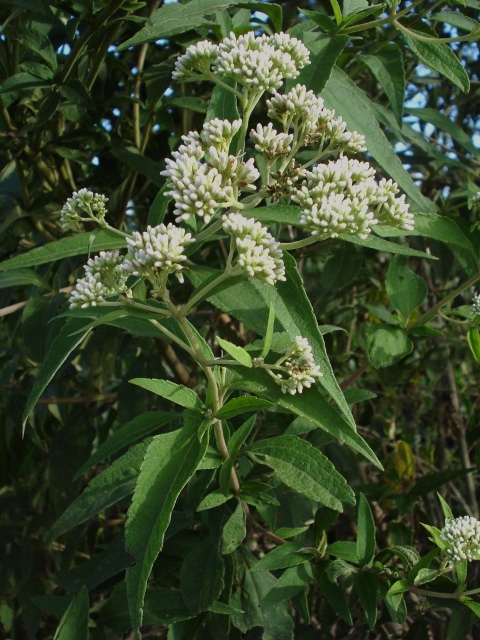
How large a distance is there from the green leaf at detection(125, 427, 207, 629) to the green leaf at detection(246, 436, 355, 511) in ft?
0.73

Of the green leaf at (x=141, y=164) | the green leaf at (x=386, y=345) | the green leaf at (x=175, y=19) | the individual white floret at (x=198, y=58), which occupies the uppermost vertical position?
the green leaf at (x=175, y=19)

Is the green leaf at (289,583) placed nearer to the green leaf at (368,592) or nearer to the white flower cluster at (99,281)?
the green leaf at (368,592)

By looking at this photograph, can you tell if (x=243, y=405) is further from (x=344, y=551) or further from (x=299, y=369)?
(x=344, y=551)

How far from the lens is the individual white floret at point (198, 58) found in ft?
5.69

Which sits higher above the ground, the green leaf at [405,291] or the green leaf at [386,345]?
the green leaf at [405,291]

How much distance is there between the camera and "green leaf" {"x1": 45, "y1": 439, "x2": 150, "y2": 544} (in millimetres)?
1751

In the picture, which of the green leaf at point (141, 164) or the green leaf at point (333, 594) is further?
the green leaf at point (141, 164)

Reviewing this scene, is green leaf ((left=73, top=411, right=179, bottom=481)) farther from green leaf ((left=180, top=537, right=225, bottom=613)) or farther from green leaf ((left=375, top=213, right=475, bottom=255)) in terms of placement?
green leaf ((left=375, top=213, right=475, bottom=255))

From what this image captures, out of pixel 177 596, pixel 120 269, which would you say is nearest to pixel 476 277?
pixel 120 269

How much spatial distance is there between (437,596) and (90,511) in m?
0.92

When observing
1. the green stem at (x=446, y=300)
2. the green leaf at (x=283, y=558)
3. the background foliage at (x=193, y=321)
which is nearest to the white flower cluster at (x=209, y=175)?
the background foliage at (x=193, y=321)

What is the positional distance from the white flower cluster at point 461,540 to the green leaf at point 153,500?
763mm

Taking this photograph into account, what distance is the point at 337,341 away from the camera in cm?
397

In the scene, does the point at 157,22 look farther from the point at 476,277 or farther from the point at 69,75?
the point at 476,277
